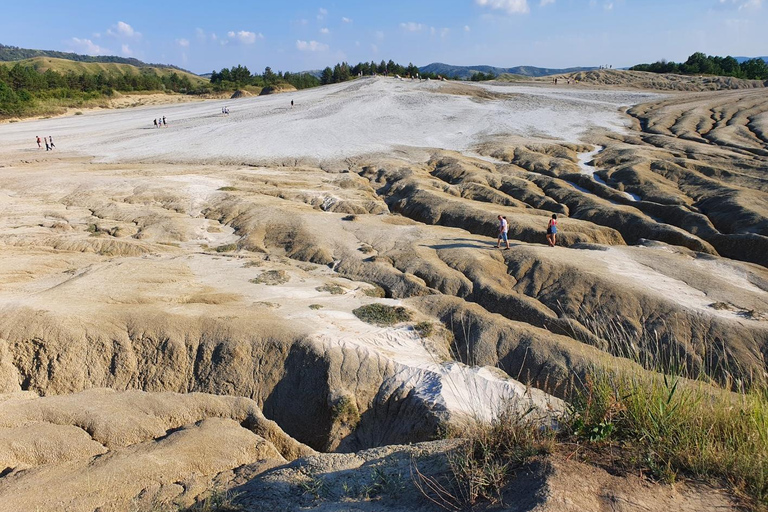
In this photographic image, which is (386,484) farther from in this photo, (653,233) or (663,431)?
(653,233)

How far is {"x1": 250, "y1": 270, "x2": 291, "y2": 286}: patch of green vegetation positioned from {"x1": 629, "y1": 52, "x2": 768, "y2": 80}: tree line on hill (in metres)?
102

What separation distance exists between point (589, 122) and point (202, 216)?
4762 cm

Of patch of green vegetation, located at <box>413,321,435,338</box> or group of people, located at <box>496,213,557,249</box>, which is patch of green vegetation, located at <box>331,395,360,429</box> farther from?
group of people, located at <box>496,213,557,249</box>

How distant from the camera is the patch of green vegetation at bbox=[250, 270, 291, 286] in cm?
1941

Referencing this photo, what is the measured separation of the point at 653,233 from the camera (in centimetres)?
2727

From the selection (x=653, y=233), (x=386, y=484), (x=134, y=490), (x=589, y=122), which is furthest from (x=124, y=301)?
(x=589, y=122)

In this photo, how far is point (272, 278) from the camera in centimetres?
1986

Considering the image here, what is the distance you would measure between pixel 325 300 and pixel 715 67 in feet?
351

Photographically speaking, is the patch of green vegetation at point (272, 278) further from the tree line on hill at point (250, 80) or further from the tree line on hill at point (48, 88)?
the tree line on hill at point (250, 80)

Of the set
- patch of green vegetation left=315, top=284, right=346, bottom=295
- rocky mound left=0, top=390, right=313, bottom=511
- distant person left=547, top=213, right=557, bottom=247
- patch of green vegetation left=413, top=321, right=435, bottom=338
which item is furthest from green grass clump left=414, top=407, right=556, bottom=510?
distant person left=547, top=213, right=557, bottom=247

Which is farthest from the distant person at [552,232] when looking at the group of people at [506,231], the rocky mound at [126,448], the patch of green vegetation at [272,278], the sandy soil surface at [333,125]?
the sandy soil surface at [333,125]

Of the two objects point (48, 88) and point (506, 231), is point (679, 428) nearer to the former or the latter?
point (506, 231)

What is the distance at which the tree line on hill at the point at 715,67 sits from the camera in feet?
303

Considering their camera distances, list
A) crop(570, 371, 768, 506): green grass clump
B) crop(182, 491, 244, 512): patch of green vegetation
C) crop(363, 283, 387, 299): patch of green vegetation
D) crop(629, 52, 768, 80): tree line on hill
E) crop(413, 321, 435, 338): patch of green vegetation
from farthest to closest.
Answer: crop(629, 52, 768, 80): tree line on hill, crop(363, 283, 387, 299): patch of green vegetation, crop(413, 321, 435, 338): patch of green vegetation, crop(182, 491, 244, 512): patch of green vegetation, crop(570, 371, 768, 506): green grass clump
